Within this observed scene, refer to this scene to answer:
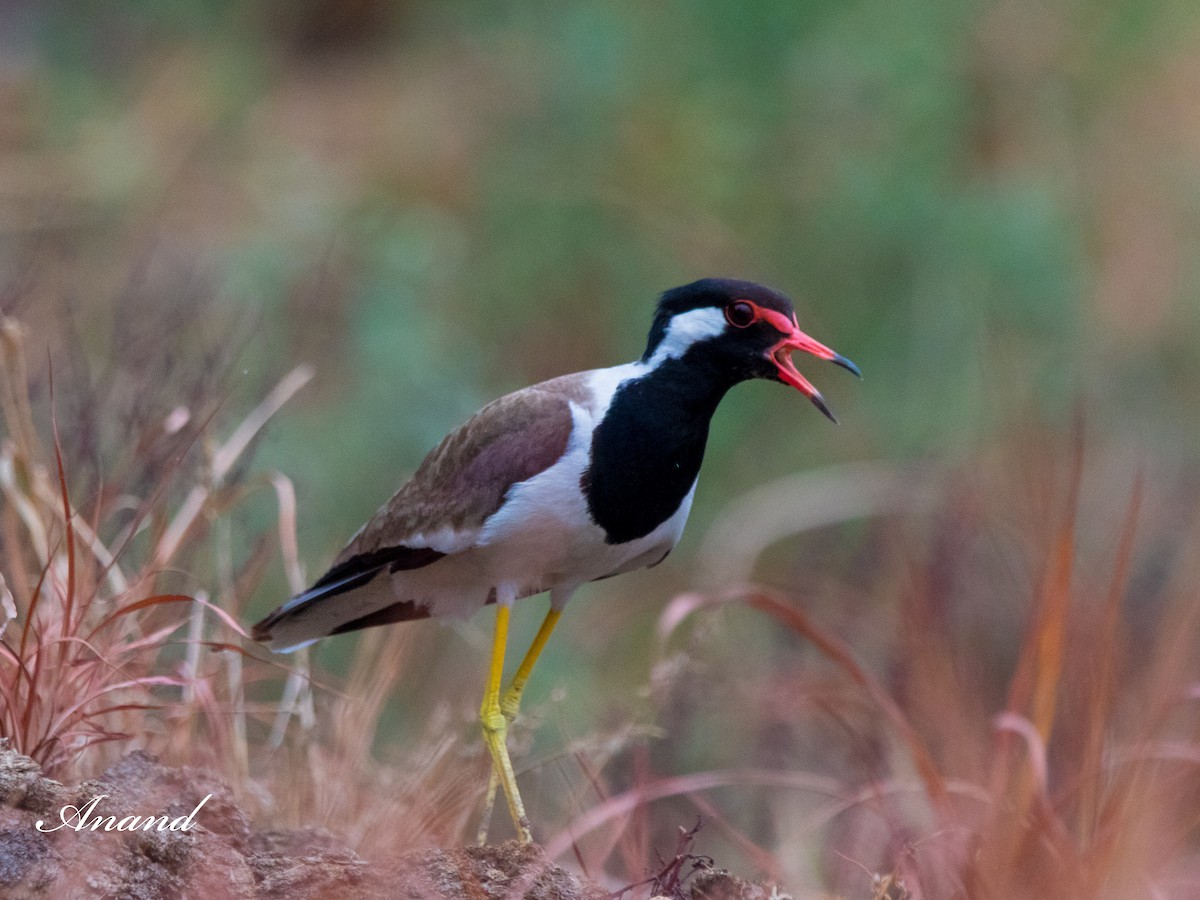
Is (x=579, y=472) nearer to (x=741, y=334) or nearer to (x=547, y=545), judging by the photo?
(x=547, y=545)

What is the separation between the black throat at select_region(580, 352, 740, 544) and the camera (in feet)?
11.5

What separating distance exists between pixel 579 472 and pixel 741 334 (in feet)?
1.64

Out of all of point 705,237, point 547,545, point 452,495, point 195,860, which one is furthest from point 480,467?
point 705,237

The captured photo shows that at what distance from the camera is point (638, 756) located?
3.22 meters

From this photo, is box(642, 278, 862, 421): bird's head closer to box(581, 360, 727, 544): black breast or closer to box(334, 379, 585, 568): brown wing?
box(581, 360, 727, 544): black breast

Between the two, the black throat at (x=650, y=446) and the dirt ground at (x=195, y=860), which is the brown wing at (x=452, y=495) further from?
the dirt ground at (x=195, y=860)

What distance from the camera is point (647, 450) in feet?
11.5

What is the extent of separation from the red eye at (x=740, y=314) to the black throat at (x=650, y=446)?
0.12 m

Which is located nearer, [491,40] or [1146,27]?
[1146,27]

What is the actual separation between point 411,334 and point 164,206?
114 inches

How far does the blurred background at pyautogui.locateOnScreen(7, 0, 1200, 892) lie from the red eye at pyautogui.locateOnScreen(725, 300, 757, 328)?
214 cm

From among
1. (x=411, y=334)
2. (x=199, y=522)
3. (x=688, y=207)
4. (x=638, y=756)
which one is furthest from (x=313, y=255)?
(x=638, y=756)

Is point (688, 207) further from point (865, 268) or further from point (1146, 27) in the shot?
point (1146, 27)

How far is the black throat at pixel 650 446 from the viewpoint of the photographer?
11.5ft
